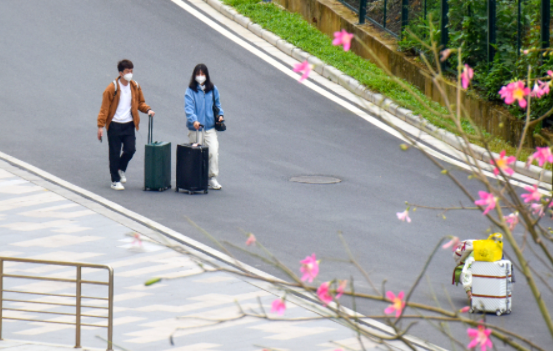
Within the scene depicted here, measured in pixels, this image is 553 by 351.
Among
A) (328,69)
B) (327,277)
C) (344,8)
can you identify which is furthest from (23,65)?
(327,277)

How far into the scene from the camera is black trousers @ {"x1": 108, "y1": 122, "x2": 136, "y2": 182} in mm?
13367

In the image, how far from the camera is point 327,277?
33.2 feet

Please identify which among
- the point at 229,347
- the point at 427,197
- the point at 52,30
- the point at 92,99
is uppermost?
the point at 52,30

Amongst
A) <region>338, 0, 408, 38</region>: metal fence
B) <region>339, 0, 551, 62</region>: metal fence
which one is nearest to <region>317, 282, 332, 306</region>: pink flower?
<region>339, 0, 551, 62</region>: metal fence

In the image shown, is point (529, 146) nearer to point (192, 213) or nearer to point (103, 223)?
point (192, 213)

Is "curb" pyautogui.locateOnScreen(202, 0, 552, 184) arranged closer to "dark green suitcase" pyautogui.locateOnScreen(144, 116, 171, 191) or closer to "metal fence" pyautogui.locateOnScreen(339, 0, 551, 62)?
"metal fence" pyautogui.locateOnScreen(339, 0, 551, 62)

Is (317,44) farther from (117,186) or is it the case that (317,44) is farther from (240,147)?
(117,186)

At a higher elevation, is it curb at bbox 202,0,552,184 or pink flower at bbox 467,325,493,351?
curb at bbox 202,0,552,184

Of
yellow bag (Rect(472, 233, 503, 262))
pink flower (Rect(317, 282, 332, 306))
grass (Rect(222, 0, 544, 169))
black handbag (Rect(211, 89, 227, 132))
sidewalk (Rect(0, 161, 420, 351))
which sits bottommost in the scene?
sidewalk (Rect(0, 161, 420, 351))

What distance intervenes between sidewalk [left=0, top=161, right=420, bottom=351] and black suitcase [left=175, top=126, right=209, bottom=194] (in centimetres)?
141

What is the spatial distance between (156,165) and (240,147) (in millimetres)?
2604

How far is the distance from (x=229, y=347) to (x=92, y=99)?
1064 centimetres

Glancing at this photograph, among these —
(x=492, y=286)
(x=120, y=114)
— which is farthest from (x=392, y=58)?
(x=492, y=286)

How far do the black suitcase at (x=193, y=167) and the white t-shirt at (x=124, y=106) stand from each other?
89 cm
